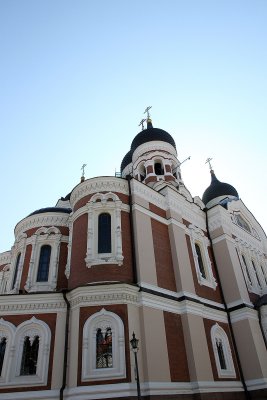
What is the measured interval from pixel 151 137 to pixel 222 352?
1412 cm

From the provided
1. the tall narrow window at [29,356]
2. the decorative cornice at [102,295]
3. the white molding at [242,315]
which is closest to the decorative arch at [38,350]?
the tall narrow window at [29,356]

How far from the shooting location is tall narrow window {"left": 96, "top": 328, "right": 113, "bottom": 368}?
1097cm

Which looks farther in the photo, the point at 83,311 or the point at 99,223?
the point at 99,223

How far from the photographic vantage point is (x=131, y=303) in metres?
12.1

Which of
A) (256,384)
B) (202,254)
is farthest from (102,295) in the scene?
(256,384)

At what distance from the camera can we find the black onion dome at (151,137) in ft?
75.6

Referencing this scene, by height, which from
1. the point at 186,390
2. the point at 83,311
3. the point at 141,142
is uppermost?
the point at 141,142

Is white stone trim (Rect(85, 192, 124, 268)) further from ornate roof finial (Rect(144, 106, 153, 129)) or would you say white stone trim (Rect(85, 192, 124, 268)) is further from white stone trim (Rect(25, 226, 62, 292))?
ornate roof finial (Rect(144, 106, 153, 129))

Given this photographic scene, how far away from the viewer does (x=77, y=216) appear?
49.1ft

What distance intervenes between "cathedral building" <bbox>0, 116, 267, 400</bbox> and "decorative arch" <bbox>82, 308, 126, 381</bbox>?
0.03m

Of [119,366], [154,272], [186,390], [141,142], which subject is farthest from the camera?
[141,142]

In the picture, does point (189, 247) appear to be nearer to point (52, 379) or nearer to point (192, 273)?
point (192, 273)

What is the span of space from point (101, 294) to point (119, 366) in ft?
8.04

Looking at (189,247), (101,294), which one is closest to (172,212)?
(189,247)
